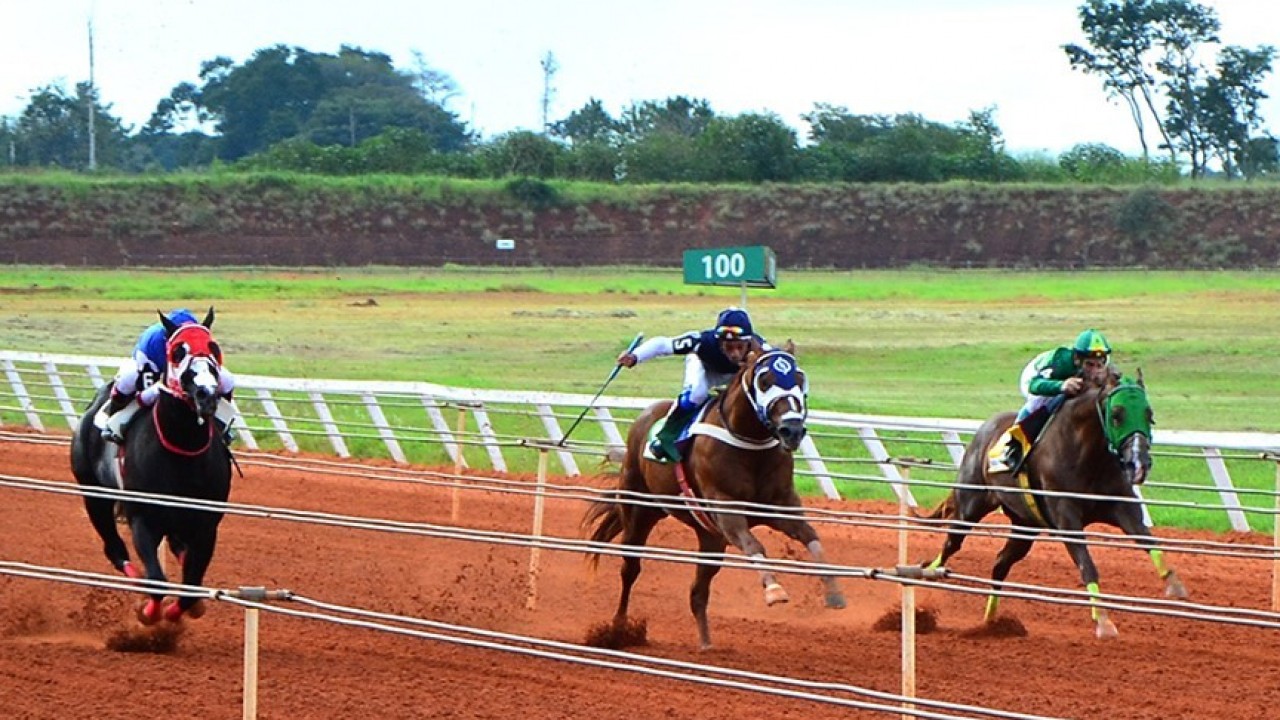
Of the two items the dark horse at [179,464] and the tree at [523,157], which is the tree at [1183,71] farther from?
the dark horse at [179,464]

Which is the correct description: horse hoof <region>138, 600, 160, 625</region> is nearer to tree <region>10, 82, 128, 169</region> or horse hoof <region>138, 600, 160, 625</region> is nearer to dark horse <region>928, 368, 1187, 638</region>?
dark horse <region>928, 368, 1187, 638</region>

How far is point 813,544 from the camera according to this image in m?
10.4

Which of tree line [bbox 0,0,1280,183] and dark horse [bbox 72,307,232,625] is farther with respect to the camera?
tree line [bbox 0,0,1280,183]

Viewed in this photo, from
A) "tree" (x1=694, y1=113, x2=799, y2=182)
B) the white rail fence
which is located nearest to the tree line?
"tree" (x1=694, y1=113, x2=799, y2=182)

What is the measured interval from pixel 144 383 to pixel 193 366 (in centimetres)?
83

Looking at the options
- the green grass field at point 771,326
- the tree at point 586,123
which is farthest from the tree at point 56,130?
the green grass field at point 771,326

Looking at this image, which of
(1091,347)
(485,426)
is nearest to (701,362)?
(1091,347)

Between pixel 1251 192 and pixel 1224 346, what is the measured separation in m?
29.8

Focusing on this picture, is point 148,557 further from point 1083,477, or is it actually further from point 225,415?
point 1083,477

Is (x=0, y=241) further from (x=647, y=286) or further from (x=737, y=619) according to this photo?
(x=737, y=619)

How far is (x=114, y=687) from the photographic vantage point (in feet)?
30.5

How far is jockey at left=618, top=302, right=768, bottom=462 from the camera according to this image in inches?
453

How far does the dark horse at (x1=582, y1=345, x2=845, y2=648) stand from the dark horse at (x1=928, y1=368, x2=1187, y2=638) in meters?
1.03

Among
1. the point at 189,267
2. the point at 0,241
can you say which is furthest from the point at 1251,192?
the point at 0,241
